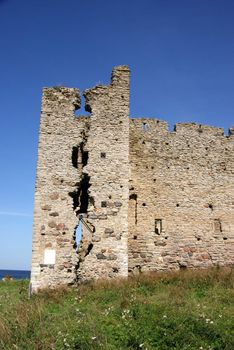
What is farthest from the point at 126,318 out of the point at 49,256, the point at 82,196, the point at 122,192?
the point at 82,196

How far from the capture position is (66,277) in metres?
12.3

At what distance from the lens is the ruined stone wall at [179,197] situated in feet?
45.9

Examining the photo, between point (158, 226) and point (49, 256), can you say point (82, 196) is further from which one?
point (158, 226)

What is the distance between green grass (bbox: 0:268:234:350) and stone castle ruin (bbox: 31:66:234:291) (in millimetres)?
1505

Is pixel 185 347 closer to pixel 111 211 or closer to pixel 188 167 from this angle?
pixel 111 211

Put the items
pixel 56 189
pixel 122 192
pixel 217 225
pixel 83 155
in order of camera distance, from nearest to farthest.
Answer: pixel 56 189 < pixel 122 192 < pixel 83 155 < pixel 217 225

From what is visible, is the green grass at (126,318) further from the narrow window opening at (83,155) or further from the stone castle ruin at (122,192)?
the narrow window opening at (83,155)

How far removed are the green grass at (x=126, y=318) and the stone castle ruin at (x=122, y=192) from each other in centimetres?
150

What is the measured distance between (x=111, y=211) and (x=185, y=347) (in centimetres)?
651

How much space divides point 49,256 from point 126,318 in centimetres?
468

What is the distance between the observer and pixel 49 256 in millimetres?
12375

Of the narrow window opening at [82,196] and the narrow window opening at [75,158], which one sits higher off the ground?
the narrow window opening at [75,158]

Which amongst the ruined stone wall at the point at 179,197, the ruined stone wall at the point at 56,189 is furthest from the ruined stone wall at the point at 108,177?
the ruined stone wall at the point at 179,197

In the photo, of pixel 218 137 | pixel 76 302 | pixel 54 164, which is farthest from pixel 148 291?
pixel 218 137
